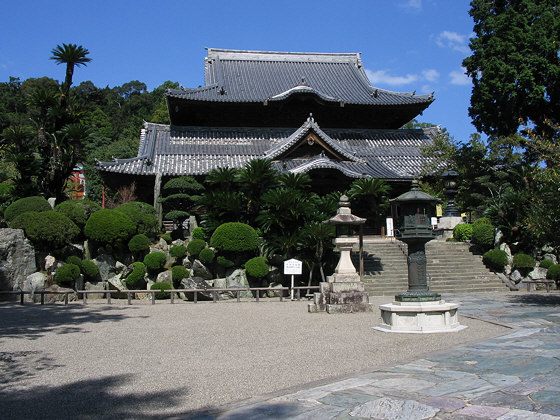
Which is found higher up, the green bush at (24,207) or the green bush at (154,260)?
the green bush at (24,207)

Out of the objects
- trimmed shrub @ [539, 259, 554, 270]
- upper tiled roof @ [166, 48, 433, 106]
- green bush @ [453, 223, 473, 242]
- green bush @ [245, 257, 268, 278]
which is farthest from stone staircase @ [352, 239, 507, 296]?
upper tiled roof @ [166, 48, 433, 106]

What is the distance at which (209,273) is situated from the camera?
17672 millimetres

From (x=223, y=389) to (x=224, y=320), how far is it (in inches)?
242

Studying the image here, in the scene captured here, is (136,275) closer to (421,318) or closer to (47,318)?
(47,318)

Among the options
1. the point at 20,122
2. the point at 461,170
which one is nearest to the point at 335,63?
the point at 461,170

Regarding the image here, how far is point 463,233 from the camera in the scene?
70.4 feet

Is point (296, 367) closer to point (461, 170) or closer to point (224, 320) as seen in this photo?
point (224, 320)

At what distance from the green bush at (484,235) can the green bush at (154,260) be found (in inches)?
511

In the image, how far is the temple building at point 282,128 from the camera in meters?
23.3

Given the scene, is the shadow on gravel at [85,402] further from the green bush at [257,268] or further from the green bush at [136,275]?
the green bush at [136,275]

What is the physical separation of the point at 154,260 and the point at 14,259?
454 cm

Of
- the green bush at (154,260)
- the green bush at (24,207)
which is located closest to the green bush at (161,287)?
the green bush at (154,260)

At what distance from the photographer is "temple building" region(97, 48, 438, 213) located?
76.4 ft

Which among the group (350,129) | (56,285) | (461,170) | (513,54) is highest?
(513,54)
